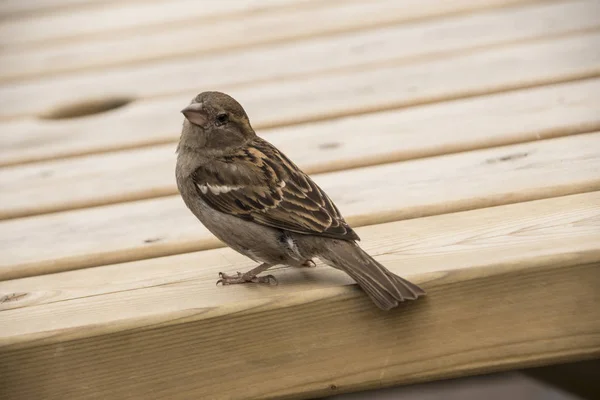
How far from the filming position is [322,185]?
9.71 feet

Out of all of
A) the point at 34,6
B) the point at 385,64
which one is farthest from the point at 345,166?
the point at 34,6

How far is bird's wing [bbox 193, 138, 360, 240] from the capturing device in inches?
95.0

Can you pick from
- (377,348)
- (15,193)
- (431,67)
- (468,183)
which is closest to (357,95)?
(431,67)

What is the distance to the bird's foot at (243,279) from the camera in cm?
237

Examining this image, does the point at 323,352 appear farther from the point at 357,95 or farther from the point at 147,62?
the point at 147,62

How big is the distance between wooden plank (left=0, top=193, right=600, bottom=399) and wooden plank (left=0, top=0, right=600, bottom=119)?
1680 mm

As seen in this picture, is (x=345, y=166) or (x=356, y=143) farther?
(x=356, y=143)

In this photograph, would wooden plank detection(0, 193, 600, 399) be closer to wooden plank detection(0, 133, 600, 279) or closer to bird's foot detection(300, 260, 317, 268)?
bird's foot detection(300, 260, 317, 268)

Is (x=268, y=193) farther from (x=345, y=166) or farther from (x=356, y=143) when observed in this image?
(x=356, y=143)

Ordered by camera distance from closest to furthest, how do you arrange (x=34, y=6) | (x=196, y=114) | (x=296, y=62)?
1. (x=196, y=114)
2. (x=296, y=62)
3. (x=34, y=6)

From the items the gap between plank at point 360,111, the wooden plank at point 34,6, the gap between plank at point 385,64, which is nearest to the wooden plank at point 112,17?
the wooden plank at point 34,6

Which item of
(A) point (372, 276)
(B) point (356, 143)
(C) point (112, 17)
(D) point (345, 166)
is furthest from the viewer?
(C) point (112, 17)

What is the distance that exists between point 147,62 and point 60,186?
123cm

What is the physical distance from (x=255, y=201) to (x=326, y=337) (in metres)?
0.49
